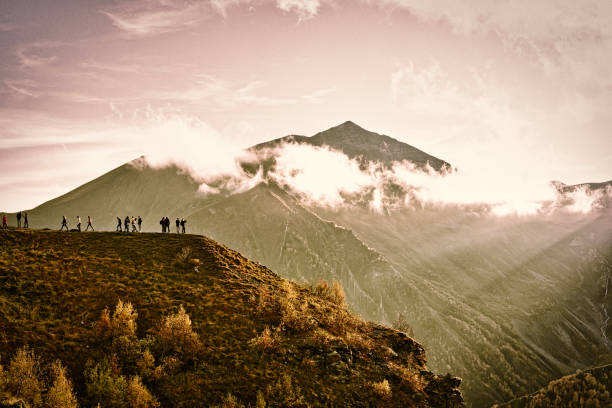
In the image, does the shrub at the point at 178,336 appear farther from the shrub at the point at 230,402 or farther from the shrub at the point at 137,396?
the shrub at the point at 230,402

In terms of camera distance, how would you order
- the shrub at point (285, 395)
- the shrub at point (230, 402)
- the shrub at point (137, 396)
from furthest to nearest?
the shrub at point (285, 395) → the shrub at point (230, 402) → the shrub at point (137, 396)

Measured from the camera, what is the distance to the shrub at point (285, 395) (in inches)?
1095

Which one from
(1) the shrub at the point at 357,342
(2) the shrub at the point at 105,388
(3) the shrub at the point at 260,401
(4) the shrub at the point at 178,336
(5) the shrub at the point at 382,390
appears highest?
(4) the shrub at the point at 178,336

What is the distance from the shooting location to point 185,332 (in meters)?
31.0

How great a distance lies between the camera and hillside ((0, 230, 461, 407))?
88.9 feet

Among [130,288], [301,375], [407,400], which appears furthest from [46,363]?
[407,400]

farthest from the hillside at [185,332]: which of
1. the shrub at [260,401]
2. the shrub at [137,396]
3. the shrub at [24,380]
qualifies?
the shrub at [24,380]

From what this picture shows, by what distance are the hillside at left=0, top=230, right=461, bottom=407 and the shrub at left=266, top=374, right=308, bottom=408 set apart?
9 cm

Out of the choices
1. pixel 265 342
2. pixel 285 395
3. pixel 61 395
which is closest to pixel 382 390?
pixel 285 395

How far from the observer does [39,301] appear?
3125 cm

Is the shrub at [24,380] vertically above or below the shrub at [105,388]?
above

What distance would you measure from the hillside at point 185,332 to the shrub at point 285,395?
0.30 feet

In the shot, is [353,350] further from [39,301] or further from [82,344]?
[39,301]

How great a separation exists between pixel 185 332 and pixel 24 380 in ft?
38.3
